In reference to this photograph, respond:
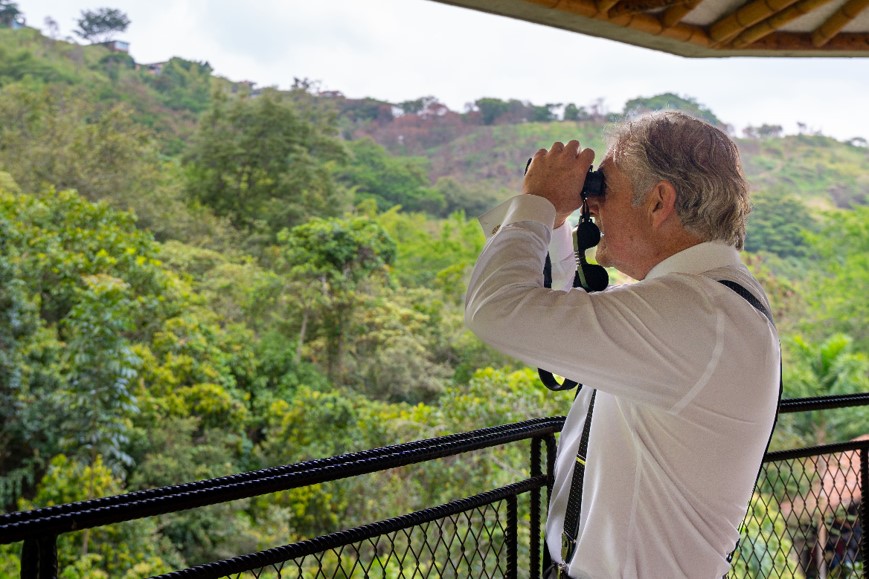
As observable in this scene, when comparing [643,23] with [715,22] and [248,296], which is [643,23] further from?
[248,296]

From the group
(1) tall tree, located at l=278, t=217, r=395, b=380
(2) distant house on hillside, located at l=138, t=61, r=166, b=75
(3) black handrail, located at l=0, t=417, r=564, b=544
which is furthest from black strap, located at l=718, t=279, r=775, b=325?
(2) distant house on hillside, located at l=138, t=61, r=166, b=75

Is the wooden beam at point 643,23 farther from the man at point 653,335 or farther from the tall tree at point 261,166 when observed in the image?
the tall tree at point 261,166

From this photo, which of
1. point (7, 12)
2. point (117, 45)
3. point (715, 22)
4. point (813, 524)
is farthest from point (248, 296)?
point (117, 45)

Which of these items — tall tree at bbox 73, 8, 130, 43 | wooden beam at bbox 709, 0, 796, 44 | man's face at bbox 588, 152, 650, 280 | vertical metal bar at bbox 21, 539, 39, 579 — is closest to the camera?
vertical metal bar at bbox 21, 539, 39, 579

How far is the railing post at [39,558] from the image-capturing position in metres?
0.73

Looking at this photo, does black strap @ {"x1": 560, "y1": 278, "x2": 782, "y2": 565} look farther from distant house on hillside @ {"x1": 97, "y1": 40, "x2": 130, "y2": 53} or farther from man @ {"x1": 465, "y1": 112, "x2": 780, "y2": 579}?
distant house on hillside @ {"x1": 97, "y1": 40, "x2": 130, "y2": 53}

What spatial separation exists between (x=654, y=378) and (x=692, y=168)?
0.73 feet

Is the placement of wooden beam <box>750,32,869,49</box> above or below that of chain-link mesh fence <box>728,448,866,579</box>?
above

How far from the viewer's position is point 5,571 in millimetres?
4871

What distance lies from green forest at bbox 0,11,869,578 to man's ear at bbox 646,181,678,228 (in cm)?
12

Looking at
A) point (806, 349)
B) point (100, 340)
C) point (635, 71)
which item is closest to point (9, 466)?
point (100, 340)

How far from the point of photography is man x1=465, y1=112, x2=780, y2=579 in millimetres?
747

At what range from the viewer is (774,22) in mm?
2039

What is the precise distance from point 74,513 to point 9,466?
7440 mm
